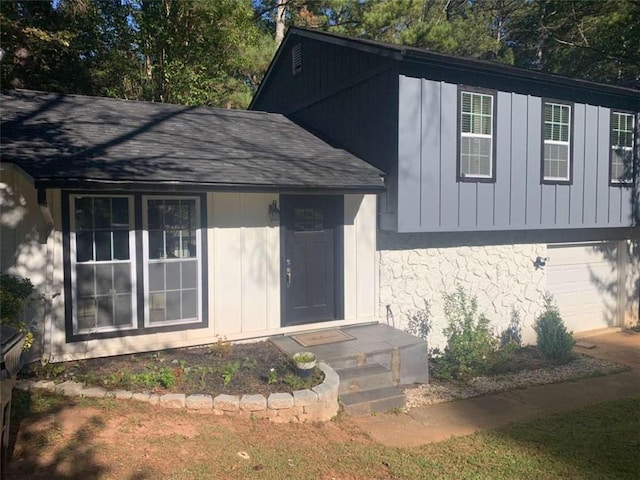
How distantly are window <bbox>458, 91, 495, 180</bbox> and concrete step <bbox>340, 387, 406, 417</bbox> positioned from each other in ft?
12.5

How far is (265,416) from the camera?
211 inches

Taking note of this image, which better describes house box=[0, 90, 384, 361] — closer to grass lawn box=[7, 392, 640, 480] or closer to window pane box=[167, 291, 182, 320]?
window pane box=[167, 291, 182, 320]

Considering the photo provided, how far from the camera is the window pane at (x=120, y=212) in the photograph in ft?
22.4

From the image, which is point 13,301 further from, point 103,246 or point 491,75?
point 491,75

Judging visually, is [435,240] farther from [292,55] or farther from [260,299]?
[292,55]

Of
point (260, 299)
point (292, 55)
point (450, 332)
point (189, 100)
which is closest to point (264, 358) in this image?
point (260, 299)

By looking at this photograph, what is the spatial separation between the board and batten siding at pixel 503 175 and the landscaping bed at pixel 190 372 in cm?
308

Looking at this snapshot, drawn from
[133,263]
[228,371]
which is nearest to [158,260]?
[133,263]

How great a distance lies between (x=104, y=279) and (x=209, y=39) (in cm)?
1086

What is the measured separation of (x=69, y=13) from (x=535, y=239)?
529 inches

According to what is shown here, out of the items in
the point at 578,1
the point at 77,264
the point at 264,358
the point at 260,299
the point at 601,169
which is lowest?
the point at 264,358

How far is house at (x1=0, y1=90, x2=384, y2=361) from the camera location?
638 centimetres

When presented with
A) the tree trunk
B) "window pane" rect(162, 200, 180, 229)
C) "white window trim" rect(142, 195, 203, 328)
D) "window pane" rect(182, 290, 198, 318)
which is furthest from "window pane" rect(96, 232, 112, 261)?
the tree trunk

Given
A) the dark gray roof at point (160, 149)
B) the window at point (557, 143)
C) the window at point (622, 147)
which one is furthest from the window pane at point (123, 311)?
the window at point (622, 147)
